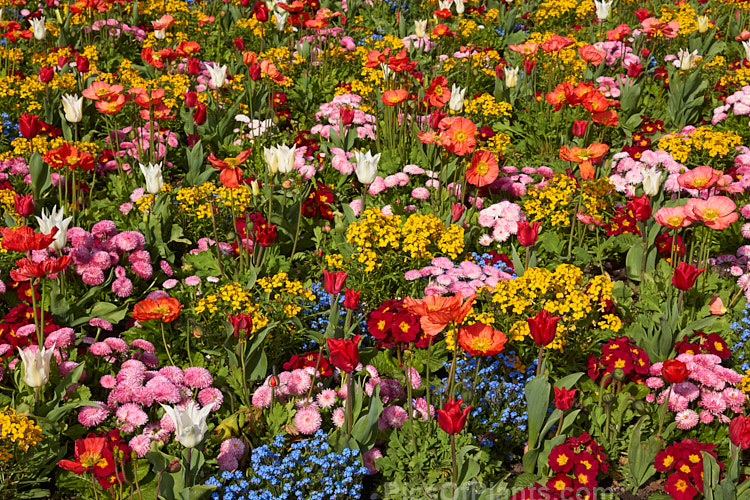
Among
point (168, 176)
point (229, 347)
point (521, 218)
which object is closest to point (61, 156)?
point (168, 176)

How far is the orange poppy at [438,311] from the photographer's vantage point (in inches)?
89.4

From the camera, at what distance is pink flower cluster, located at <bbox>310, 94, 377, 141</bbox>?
16.5 ft

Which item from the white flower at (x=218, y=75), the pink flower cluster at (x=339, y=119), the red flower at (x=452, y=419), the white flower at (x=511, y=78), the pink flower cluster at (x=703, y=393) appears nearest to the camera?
the red flower at (x=452, y=419)

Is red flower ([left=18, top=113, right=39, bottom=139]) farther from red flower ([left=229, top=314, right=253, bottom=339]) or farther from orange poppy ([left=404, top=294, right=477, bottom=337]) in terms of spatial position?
orange poppy ([left=404, top=294, right=477, bottom=337])

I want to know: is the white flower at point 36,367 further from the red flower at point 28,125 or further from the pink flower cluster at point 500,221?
the pink flower cluster at point 500,221

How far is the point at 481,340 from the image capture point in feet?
8.10

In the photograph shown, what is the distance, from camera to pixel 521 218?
4.12 metres

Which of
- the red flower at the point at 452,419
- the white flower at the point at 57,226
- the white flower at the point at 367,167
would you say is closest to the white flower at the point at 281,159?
the white flower at the point at 367,167

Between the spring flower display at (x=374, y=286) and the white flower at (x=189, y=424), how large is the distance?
0.01m

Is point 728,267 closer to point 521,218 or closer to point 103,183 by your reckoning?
point 521,218

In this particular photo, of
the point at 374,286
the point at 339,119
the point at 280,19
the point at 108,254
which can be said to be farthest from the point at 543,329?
the point at 280,19

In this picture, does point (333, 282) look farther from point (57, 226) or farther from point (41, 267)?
point (57, 226)

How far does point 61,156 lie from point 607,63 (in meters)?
4.60

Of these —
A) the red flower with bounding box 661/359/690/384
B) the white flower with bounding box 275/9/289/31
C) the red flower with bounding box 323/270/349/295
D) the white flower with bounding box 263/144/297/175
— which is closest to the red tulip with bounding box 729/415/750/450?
the red flower with bounding box 661/359/690/384
